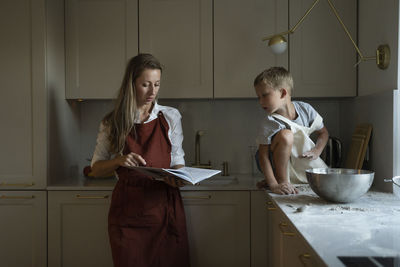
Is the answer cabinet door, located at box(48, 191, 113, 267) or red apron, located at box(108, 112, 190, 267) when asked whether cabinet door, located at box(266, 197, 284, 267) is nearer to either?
red apron, located at box(108, 112, 190, 267)

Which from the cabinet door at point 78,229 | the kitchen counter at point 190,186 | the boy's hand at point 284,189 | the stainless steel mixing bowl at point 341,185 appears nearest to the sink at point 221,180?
the kitchen counter at point 190,186

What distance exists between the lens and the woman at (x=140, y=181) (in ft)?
5.78

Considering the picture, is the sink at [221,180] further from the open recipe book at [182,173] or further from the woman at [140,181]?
the open recipe book at [182,173]

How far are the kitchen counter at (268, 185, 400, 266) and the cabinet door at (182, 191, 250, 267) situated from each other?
549mm

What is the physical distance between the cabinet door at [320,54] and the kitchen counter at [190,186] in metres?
0.62

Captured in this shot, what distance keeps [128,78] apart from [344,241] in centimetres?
121

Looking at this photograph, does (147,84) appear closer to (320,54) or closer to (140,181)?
(140,181)

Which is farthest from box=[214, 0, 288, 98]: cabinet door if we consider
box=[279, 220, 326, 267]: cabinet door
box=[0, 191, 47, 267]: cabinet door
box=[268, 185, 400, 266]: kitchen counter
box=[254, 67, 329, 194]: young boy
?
box=[0, 191, 47, 267]: cabinet door

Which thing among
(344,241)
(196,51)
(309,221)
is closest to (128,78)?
(196,51)

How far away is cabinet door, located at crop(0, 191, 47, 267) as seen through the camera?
7.02ft

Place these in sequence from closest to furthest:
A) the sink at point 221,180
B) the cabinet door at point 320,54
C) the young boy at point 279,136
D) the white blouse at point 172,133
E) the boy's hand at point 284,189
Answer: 1. the boy's hand at point 284,189
2. the young boy at point 279,136
3. the white blouse at point 172,133
4. the cabinet door at point 320,54
5. the sink at point 221,180

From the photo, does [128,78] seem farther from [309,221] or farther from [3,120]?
[309,221]

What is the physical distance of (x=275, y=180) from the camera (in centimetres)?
172

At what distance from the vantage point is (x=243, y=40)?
2.26 meters
